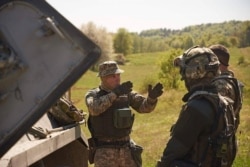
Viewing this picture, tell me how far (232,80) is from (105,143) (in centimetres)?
174

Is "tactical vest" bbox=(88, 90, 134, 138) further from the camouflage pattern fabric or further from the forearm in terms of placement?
the camouflage pattern fabric

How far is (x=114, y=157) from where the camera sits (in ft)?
17.6

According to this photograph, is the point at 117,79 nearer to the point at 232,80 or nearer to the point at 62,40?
the point at 232,80

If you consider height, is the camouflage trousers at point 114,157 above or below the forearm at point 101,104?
below

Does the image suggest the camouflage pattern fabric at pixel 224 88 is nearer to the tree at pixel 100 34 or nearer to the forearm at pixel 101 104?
the forearm at pixel 101 104

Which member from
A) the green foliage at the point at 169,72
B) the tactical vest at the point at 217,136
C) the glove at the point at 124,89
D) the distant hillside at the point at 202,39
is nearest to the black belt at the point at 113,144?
the glove at the point at 124,89

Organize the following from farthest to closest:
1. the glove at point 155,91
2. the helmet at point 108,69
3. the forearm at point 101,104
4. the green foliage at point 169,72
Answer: the green foliage at point 169,72, the helmet at point 108,69, the glove at point 155,91, the forearm at point 101,104

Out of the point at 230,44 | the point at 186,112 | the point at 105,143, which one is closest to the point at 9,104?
the point at 186,112

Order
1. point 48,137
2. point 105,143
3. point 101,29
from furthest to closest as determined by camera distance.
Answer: point 101,29, point 105,143, point 48,137

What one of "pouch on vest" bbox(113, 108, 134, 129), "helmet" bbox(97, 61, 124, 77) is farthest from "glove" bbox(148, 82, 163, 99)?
"helmet" bbox(97, 61, 124, 77)

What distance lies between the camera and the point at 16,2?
2.72 meters

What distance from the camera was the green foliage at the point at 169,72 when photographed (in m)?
36.7

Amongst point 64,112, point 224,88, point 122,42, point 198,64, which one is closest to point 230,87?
point 224,88

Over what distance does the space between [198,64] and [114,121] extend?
1.88m
